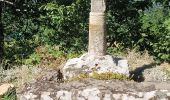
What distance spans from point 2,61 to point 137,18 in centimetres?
541

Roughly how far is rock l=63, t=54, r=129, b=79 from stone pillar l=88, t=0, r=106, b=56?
0.22 metres

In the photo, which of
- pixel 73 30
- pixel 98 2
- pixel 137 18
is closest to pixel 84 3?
pixel 73 30

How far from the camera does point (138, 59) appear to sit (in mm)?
14188

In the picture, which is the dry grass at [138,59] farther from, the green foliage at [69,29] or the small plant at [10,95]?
the small plant at [10,95]

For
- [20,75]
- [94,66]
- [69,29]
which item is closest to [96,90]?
[94,66]

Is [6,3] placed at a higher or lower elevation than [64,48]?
→ higher

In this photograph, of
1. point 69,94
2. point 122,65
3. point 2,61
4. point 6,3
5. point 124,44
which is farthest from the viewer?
point 124,44

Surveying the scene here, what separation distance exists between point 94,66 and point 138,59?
13.2 ft

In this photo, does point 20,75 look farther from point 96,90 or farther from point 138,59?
point 96,90

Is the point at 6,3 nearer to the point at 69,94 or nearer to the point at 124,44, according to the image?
the point at 124,44

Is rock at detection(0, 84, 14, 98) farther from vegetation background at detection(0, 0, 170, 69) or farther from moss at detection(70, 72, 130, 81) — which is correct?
vegetation background at detection(0, 0, 170, 69)

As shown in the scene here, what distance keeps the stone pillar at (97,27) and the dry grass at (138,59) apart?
8.20 ft

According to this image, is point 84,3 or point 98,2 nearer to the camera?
point 98,2

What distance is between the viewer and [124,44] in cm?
1667
